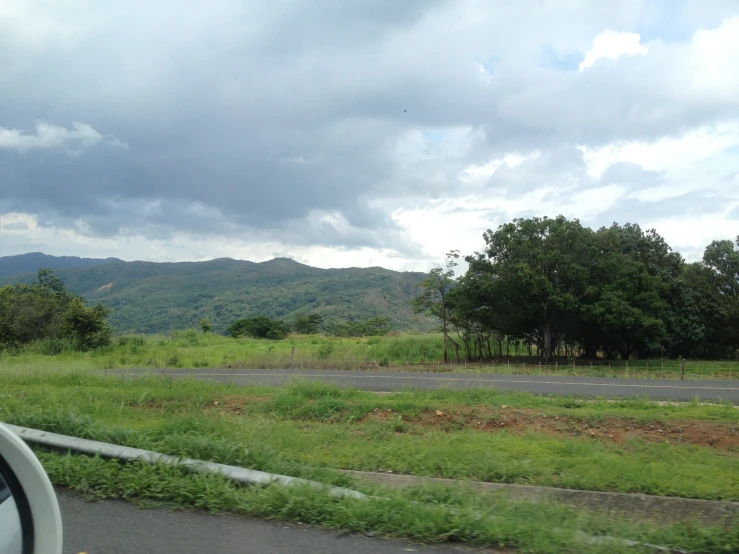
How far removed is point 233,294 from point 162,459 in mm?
109367

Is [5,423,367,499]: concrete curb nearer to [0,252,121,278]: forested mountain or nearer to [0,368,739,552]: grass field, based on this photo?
[0,368,739,552]: grass field

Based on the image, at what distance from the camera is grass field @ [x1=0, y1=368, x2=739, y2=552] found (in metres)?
4.69

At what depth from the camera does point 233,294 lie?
112562 millimetres

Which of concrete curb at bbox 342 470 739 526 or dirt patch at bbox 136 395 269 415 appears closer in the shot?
concrete curb at bbox 342 470 739 526

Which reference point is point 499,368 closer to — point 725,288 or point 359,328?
point 725,288

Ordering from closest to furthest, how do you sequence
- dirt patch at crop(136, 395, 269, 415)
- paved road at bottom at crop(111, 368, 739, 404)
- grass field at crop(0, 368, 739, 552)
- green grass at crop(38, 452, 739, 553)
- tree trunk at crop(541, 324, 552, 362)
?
green grass at crop(38, 452, 739, 553) < grass field at crop(0, 368, 739, 552) < dirt patch at crop(136, 395, 269, 415) < paved road at bottom at crop(111, 368, 739, 404) < tree trunk at crop(541, 324, 552, 362)

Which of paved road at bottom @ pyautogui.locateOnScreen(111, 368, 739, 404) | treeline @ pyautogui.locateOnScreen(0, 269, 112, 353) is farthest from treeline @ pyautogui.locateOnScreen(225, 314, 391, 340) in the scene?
paved road at bottom @ pyautogui.locateOnScreen(111, 368, 739, 404)

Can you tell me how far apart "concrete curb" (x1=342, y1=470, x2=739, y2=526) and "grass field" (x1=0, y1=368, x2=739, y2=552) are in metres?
0.19

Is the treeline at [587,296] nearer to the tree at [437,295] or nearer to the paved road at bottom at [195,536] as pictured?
the tree at [437,295]

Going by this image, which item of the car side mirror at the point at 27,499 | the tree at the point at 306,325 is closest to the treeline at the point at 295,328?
the tree at the point at 306,325

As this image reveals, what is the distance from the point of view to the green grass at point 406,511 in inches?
173

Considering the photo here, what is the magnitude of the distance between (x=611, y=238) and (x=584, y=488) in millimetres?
32062

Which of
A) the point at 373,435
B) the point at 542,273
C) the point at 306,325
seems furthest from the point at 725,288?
the point at 306,325

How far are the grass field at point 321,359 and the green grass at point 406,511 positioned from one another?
17.1 meters
